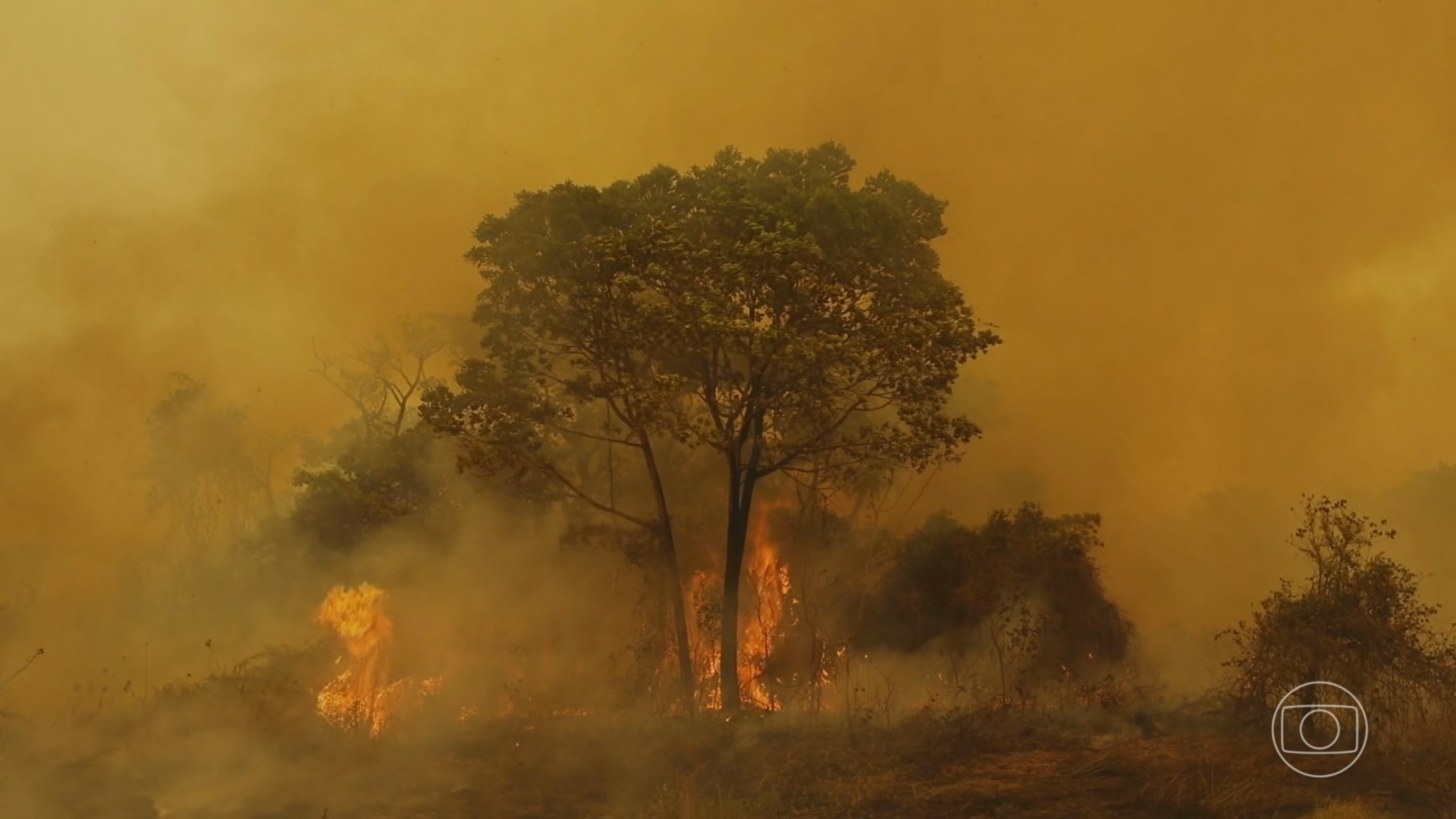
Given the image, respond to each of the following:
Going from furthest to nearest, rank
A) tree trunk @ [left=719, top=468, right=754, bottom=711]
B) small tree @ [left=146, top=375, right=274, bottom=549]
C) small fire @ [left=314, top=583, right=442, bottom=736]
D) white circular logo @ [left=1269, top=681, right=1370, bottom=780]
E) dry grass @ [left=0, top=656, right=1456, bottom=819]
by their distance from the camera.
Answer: small tree @ [left=146, top=375, right=274, bottom=549] < small fire @ [left=314, top=583, right=442, bottom=736] < tree trunk @ [left=719, top=468, right=754, bottom=711] < white circular logo @ [left=1269, top=681, right=1370, bottom=780] < dry grass @ [left=0, top=656, right=1456, bottom=819]

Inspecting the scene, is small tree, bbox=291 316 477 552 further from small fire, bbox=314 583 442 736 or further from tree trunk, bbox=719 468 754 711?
tree trunk, bbox=719 468 754 711

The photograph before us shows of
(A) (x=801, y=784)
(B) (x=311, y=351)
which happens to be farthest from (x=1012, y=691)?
(B) (x=311, y=351)

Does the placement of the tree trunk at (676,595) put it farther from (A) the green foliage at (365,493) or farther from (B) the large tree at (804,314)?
(A) the green foliage at (365,493)

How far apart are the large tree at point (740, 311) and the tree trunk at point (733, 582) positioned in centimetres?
2

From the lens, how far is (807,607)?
1432cm


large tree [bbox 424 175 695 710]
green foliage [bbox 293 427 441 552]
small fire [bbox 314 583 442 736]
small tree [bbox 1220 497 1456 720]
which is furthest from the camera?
green foliage [bbox 293 427 441 552]

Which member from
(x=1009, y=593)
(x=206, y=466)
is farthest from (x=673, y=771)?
(x=206, y=466)

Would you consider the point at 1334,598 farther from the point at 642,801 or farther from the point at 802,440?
the point at 642,801

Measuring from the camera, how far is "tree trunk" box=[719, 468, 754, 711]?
40.0 feet

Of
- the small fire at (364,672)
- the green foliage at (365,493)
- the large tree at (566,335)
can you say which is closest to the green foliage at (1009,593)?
the large tree at (566,335)

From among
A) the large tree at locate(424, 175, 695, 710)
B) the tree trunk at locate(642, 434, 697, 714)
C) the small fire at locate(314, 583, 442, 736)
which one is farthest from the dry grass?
the large tree at locate(424, 175, 695, 710)

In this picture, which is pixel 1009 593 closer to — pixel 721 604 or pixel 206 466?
pixel 721 604

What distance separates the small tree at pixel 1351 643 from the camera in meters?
9.59

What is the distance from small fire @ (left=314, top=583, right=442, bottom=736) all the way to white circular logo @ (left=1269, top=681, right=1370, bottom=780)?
28.8ft
